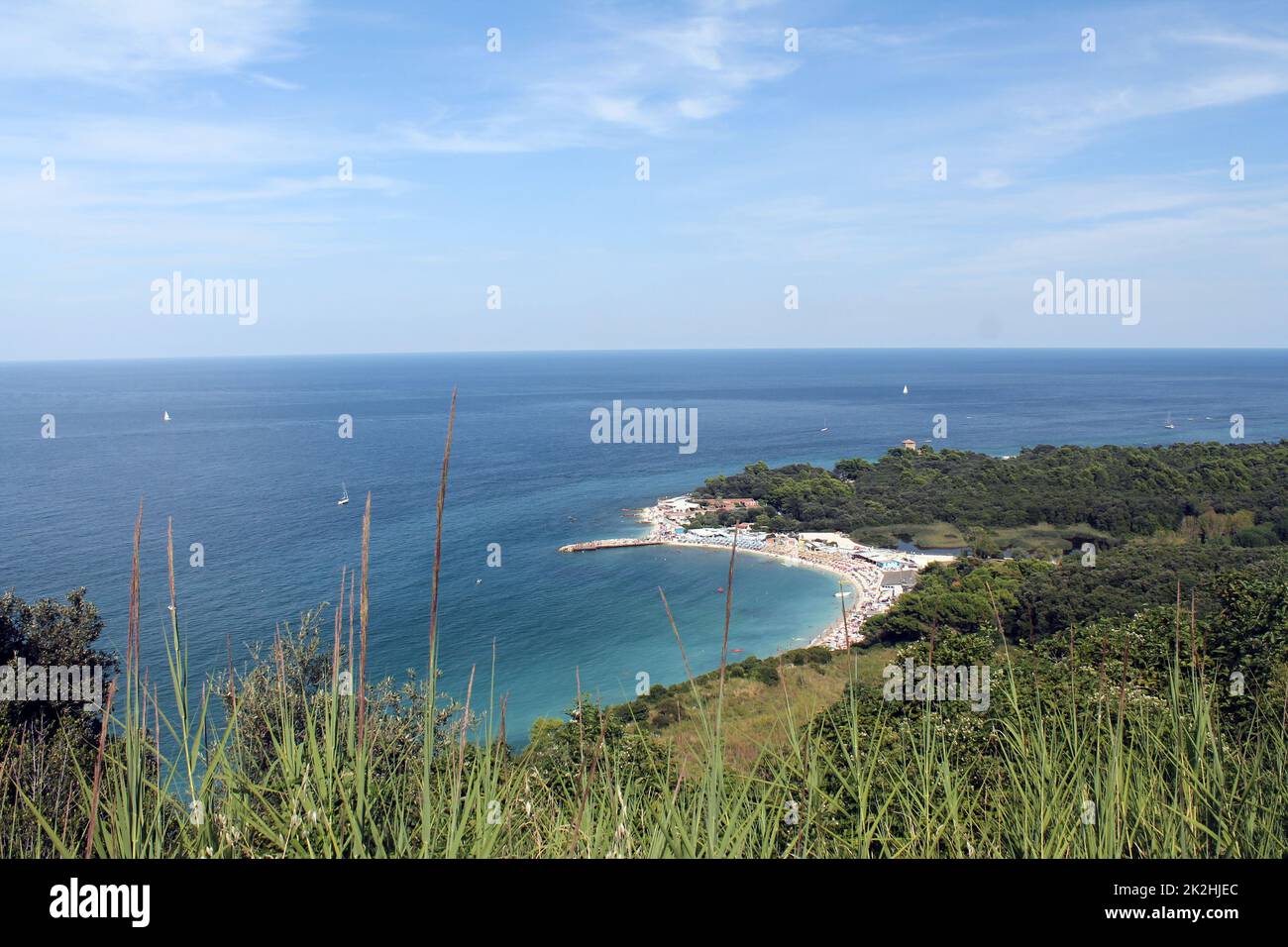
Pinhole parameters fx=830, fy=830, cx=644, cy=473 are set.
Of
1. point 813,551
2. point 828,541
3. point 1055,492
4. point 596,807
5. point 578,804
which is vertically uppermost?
point 578,804

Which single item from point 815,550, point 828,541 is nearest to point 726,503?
point 828,541

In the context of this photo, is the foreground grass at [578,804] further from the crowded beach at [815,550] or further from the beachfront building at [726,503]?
the beachfront building at [726,503]

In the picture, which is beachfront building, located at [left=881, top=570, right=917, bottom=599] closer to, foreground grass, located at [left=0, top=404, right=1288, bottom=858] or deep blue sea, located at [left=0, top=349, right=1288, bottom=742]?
deep blue sea, located at [left=0, top=349, right=1288, bottom=742]

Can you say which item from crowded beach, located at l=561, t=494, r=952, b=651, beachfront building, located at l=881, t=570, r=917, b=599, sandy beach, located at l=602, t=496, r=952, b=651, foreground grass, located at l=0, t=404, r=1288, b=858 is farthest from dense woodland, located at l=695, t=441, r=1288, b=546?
foreground grass, located at l=0, t=404, r=1288, b=858

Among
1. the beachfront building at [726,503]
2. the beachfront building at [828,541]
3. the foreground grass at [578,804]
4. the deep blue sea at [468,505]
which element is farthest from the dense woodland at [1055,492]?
the foreground grass at [578,804]

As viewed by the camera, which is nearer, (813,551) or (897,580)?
(897,580)

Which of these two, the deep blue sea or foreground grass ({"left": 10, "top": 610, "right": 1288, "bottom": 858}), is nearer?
foreground grass ({"left": 10, "top": 610, "right": 1288, "bottom": 858})

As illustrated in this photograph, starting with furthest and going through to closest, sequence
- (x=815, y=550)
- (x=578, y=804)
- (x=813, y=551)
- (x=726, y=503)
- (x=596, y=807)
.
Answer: (x=726, y=503), (x=815, y=550), (x=813, y=551), (x=596, y=807), (x=578, y=804)

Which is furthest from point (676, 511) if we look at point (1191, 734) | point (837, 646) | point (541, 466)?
point (1191, 734)

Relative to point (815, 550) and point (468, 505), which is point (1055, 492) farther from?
point (468, 505)
